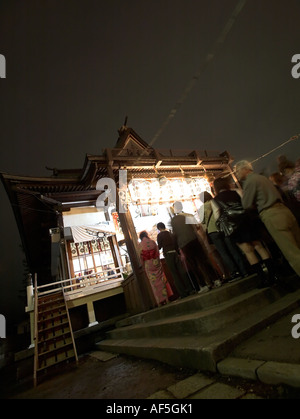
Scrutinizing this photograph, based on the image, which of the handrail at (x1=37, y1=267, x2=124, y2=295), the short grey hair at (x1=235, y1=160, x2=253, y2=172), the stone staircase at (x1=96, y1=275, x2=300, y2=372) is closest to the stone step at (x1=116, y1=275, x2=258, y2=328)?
the stone staircase at (x1=96, y1=275, x2=300, y2=372)

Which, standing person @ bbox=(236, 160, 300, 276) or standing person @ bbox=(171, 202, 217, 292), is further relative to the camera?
standing person @ bbox=(171, 202, 217, 292)

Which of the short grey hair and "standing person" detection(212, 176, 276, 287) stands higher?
the short grey hair

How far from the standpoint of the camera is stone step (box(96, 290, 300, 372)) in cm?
250

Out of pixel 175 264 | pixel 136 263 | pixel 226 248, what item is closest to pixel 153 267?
pixel 136 263

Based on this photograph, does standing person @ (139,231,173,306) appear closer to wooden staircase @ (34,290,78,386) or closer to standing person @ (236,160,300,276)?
standing person @ (236,160,300,276)

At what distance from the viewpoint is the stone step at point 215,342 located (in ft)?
8.19

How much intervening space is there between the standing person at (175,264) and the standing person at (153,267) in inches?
26.0

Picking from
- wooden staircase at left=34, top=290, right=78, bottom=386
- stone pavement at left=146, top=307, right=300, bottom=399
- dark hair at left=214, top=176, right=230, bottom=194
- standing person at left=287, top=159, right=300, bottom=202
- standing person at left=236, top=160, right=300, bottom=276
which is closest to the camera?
stone pavement at left=146, top=307, right=300, bottom=399

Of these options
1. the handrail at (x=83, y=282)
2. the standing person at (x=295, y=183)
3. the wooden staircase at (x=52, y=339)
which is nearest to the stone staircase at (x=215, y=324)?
the standing person at (x=295, y=183)

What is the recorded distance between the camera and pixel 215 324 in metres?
3.11

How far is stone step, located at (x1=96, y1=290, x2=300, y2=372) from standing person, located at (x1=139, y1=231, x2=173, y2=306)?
10.1ft

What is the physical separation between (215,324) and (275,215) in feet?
6.81

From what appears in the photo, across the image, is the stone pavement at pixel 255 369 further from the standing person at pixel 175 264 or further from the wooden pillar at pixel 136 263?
the wooden pillar at pixel 136 263
